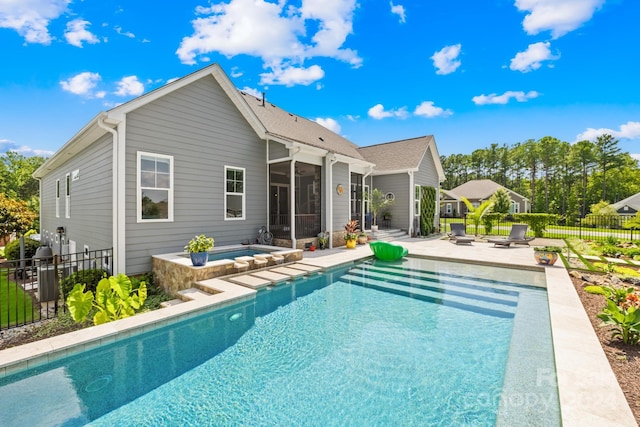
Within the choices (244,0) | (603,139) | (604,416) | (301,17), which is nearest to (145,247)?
(244,0)

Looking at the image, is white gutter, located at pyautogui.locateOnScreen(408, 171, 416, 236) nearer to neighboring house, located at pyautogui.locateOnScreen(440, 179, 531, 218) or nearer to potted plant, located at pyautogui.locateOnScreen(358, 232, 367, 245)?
potted plant, located at pyautogui.locateOnScreen(358, 232, 367, 245)

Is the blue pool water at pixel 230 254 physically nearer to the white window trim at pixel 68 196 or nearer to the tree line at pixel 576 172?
the white window trim at pixel 68 196

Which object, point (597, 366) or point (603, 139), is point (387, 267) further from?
point (603, 139)

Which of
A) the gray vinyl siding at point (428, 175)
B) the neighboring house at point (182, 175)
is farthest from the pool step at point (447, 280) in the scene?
the gray vinyl siding at point (428, 175)

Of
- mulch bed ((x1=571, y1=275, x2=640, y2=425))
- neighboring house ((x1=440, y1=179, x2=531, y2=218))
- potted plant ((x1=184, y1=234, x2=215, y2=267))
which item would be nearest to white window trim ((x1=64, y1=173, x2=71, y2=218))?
potted plant ((x1=184, y1=234, x2=215, y2=267))

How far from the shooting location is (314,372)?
335 centimetres

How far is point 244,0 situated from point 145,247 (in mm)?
7986

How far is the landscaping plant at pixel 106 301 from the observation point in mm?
4621

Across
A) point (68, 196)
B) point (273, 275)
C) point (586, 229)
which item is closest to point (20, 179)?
point (68, 196)

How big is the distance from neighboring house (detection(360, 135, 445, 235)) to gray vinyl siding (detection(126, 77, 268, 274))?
29.5 feet

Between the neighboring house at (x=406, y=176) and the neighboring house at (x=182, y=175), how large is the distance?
5.15m

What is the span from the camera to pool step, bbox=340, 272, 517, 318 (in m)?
5.49

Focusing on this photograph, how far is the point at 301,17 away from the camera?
10828 millimetres

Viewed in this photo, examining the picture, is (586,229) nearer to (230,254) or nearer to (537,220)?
(537,220)
